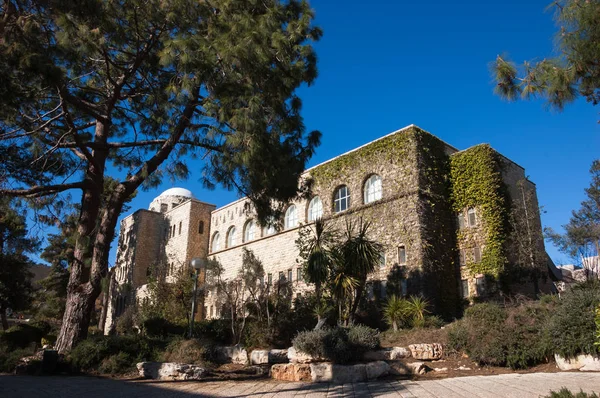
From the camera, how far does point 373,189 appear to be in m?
19.2

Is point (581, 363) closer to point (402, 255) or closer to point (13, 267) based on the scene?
point (402, 255)

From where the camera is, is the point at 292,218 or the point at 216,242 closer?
the point at 292,218

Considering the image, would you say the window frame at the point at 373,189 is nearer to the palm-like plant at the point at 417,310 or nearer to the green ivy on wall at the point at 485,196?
the green ivy on wall at the point at 485,196

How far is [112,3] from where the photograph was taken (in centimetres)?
912

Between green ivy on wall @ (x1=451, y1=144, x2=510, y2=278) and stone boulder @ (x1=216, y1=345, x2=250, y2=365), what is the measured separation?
A: 931cm

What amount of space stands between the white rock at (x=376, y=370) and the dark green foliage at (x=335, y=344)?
623 millimetres

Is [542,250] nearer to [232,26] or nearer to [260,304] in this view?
[260,304]

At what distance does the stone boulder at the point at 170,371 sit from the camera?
8828mm

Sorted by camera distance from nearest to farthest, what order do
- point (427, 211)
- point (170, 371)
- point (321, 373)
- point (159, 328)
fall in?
point (321, 373) → point (170, 371) → point (159, 328) → point (427, 211)

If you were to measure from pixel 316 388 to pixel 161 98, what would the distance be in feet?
23.4

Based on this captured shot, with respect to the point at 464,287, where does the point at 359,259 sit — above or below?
above

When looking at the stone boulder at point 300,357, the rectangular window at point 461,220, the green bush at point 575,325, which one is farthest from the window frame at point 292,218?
the green bush at point 575,325

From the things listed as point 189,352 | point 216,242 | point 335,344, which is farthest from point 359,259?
point 216,242

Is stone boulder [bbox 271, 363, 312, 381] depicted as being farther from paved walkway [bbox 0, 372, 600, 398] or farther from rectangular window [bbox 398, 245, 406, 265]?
rectangular window [bbox 398, 245, 406, 265]
